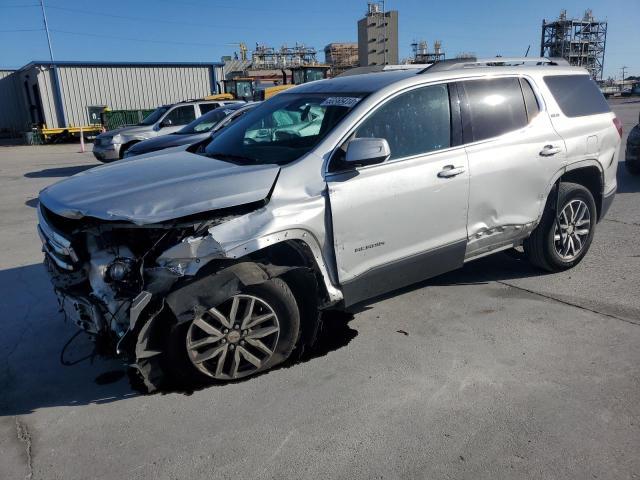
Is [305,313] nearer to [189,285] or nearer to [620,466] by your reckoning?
[189,285]

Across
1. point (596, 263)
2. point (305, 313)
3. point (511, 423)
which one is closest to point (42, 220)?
point (305, 313)

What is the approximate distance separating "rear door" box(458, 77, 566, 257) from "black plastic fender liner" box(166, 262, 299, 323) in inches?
73.8

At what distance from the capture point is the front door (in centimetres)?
351

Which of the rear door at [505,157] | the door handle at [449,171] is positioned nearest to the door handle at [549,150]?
the rear door at [505,157]

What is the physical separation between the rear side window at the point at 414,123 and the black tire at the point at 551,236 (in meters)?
1.44

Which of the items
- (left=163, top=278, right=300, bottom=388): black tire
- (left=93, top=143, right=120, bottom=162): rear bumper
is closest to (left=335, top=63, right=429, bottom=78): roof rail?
(left=163, top=278, right=300, bottom=388): black tire

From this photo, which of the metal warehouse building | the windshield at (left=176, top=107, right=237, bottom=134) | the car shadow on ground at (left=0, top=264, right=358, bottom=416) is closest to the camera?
the car shadow on ground at (left=0, top=264, right=358, bottom=416)

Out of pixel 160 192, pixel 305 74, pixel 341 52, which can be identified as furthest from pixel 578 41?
pixel 160 192

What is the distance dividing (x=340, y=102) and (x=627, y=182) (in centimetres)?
792

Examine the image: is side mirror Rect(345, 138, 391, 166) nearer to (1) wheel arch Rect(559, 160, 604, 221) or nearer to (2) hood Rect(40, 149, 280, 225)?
(2) hood Rect(40, 149, 280, 225)

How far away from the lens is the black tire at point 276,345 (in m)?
3.15

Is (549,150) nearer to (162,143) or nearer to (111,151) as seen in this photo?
(162,143)

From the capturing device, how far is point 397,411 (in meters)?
3.01

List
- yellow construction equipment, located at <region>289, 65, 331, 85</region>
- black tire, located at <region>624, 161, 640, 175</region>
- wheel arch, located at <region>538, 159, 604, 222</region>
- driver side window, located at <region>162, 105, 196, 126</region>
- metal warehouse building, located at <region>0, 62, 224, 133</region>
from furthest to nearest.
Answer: metal warehouse building, located at <region>0, 62, 224, 133</region>
yellow construction equipment, located at <region>289, 65, 331, 85</region>
driver side window, located at <region>162, 105, 196, 126</region>
black tire, located at <region>624, 161, 640, 175</region>
wheel arch, located at <region>538, 159, 604, 222</region>
